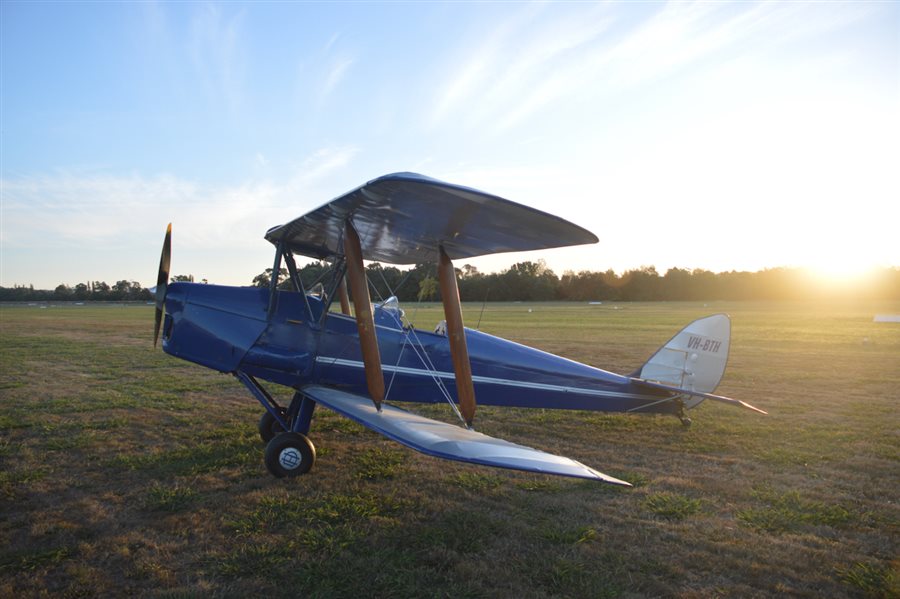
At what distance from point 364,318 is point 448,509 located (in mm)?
1824

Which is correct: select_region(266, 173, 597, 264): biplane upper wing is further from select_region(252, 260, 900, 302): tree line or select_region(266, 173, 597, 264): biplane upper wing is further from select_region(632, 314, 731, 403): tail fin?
select_region(252, 260, 900, 302): tree line

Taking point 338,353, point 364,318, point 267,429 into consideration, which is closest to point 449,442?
point 364,318

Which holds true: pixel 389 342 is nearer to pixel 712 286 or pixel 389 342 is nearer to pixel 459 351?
pixel 459 351

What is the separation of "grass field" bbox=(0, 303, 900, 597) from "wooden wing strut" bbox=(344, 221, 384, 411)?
39.0 inches

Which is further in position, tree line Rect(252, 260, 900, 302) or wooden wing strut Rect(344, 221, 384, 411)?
tree line Rect(252, 260, 900, 302)

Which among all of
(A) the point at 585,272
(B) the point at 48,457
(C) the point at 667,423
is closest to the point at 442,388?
(C) the point at 667,423

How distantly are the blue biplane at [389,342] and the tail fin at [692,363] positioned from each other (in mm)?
13

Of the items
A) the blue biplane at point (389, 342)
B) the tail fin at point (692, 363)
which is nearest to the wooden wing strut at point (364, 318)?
the blue biplane at point (389, 342)

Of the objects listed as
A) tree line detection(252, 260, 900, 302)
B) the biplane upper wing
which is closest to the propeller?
the biplane upper wing

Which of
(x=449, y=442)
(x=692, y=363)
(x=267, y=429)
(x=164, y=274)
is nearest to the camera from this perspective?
(x=449, y=442)

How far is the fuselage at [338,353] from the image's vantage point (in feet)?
17.8

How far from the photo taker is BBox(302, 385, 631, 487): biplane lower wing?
10.2ft

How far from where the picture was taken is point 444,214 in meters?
4.33

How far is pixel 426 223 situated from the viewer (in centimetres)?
469
